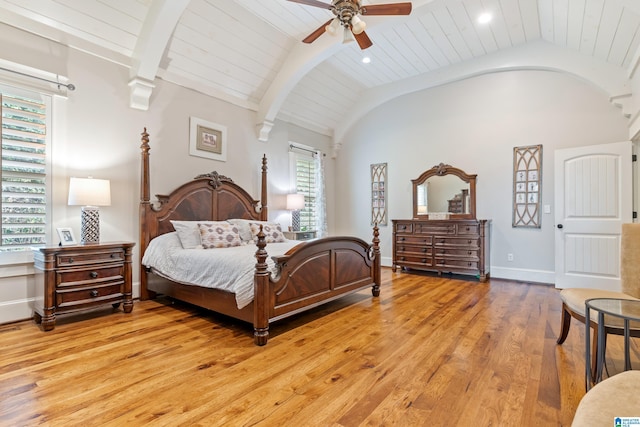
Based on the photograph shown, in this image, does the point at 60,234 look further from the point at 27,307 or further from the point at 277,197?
the point at 277,197

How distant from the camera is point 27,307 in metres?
3.12

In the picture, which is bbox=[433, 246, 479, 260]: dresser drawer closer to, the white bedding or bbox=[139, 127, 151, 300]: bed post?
the white bedding

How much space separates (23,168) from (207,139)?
211 centimetres

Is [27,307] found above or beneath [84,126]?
beneath

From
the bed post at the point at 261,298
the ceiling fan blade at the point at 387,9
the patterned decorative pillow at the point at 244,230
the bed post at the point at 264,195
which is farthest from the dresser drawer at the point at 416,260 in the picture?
the ceiling fan blade at the point at 387,9

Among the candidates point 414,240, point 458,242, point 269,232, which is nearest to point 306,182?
point 269,232

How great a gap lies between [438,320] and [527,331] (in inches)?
29.6

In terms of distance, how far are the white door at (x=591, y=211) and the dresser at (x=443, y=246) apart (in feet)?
3.31

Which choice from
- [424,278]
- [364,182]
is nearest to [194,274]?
[424,278]

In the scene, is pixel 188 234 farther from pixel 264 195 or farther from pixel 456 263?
pixel 456 263

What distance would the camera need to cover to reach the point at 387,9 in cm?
269

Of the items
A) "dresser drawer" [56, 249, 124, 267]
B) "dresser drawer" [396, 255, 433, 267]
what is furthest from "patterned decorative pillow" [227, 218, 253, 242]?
"dresser drawer" [396, 255, 433, 267]

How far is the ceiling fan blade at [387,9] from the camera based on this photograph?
8.57ft

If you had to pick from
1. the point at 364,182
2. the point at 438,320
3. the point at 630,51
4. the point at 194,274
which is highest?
the point at 630,51
